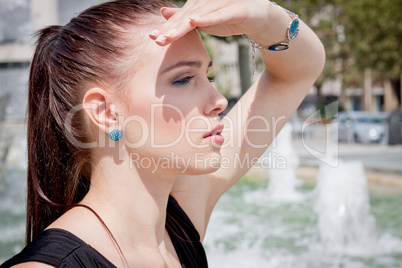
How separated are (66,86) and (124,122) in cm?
20

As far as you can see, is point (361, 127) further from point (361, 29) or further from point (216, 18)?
point (216, 18)

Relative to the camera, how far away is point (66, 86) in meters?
1.49

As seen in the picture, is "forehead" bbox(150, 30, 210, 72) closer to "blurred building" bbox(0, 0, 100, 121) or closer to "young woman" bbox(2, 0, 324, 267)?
"young woman" bbox(2, 0, 324, 267)

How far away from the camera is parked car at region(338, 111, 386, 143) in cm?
2011

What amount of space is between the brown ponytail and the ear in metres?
0.04

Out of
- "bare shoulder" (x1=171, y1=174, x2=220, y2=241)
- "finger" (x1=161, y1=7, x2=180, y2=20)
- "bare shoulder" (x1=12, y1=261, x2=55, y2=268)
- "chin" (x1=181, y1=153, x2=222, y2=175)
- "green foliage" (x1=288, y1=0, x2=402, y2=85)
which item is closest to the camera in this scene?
"bare shoulder" (x1=12, y1=261, x2=55, y2=268)

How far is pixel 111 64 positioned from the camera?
57.2 inches

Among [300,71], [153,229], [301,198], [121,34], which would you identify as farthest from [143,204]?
[301,198]

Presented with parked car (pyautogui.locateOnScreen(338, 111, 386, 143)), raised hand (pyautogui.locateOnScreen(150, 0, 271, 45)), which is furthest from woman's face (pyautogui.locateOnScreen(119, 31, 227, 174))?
parked car (pyautogui.locateOnScreen(338, 111, 386, 143))

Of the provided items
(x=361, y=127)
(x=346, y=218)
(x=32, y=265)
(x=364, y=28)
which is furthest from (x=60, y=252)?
(x=364, y=28)

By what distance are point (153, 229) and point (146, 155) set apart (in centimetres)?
26

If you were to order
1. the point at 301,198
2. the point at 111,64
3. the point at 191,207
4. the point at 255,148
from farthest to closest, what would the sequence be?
the point at 301,198 → the point at 255,148 → the point at 191,207 → the point at 111,64

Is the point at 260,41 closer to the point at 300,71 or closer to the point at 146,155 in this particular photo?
the point at 300,71

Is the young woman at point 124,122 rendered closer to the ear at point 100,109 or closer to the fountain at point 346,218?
the ear at point 100,109
